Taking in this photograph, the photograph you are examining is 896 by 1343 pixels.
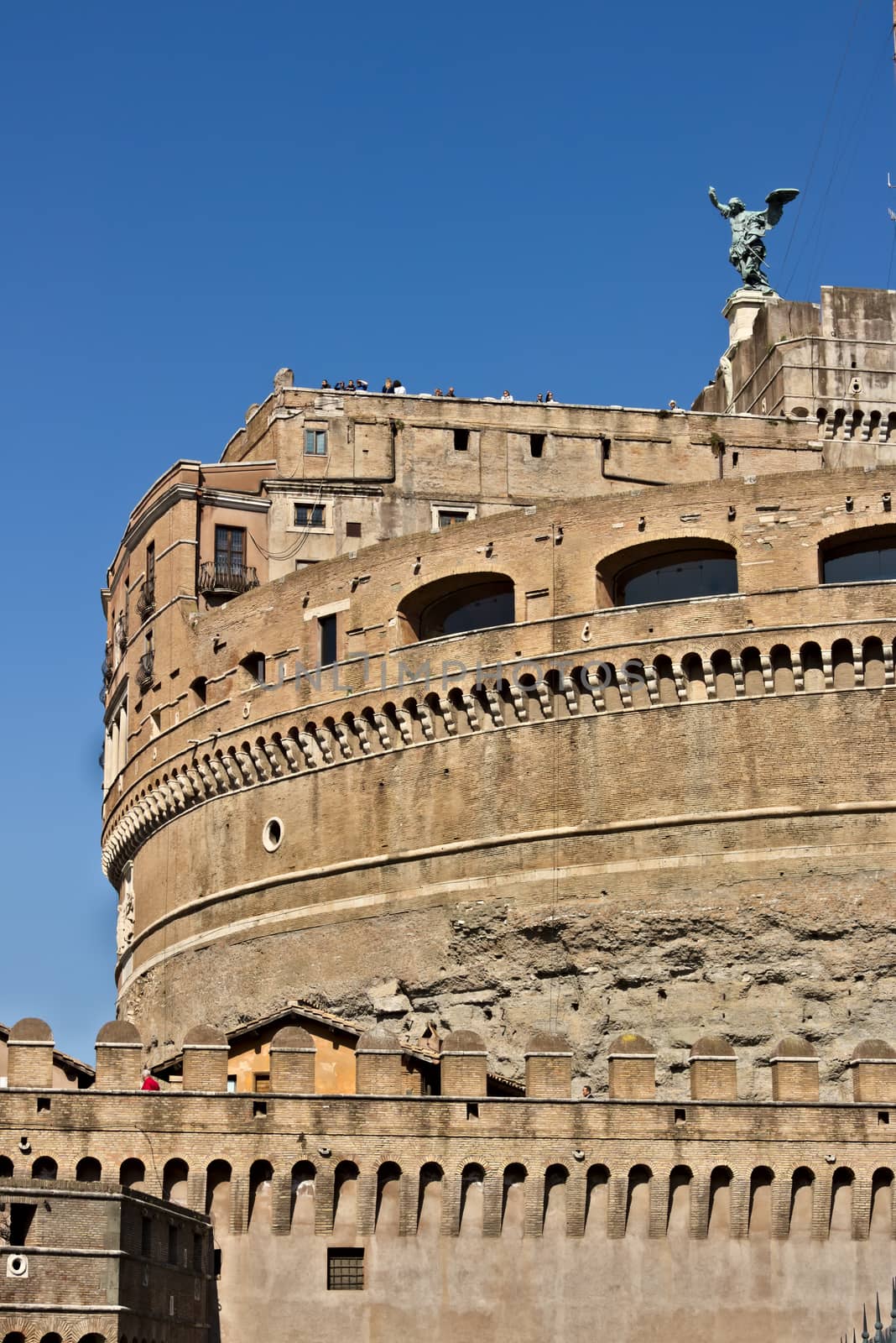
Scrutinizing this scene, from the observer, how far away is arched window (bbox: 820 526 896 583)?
36031 millimetres

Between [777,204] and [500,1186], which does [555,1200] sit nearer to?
[500,1186]

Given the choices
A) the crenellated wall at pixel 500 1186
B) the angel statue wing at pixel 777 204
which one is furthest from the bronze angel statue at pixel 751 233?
the crenellated wall at pixel 500 1186

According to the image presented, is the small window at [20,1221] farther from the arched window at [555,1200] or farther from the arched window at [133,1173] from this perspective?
the arched window at [555,1200]

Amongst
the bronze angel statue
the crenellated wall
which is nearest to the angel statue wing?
the bronze angel statue

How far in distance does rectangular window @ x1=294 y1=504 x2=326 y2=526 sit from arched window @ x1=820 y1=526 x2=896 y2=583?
11.0 m

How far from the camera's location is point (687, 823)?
35.1m

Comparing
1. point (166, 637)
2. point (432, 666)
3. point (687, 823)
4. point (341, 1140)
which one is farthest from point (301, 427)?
point (341, 1140)

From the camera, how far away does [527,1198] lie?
2845cm

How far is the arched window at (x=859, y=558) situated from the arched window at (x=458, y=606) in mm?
4852

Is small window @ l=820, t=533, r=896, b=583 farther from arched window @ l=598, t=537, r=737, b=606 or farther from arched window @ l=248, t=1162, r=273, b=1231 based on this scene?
arched window @ l=248, t=1162, r=273, b=1231

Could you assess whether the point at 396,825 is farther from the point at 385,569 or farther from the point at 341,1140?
the point at 341,1140

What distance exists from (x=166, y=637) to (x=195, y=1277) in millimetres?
17943

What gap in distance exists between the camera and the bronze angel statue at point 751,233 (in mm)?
52469

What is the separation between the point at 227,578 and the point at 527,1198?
17309mm
